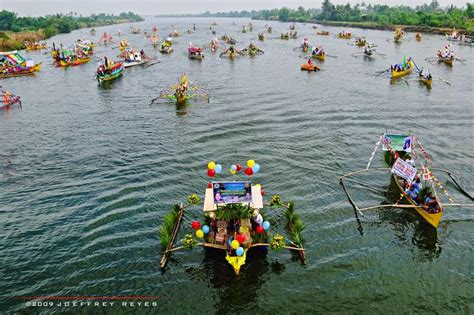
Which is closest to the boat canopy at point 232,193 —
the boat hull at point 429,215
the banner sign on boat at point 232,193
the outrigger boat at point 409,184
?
the banner sign on boat at point 232,193

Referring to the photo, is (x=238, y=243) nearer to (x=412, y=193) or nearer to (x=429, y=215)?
(x=429, y=215)

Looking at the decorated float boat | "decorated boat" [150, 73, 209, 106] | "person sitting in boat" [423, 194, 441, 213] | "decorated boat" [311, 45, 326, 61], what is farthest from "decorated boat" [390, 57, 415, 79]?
the decorated float boat

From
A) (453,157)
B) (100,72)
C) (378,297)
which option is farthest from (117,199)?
(100,72)

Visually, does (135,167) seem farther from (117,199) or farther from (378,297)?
(378,297)

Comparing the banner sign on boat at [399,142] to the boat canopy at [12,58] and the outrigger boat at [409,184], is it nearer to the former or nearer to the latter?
the outrigger boat at [409,184]

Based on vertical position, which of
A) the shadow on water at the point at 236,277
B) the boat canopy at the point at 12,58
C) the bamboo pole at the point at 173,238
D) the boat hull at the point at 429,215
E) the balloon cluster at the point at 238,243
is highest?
the boat canopy at the point at 12,58

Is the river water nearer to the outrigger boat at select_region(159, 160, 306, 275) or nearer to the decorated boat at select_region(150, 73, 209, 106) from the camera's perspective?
the outrigger boat at select_region(159, 160, 306, 275)

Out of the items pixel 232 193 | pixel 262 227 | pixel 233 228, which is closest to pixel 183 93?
pixel 232 193
